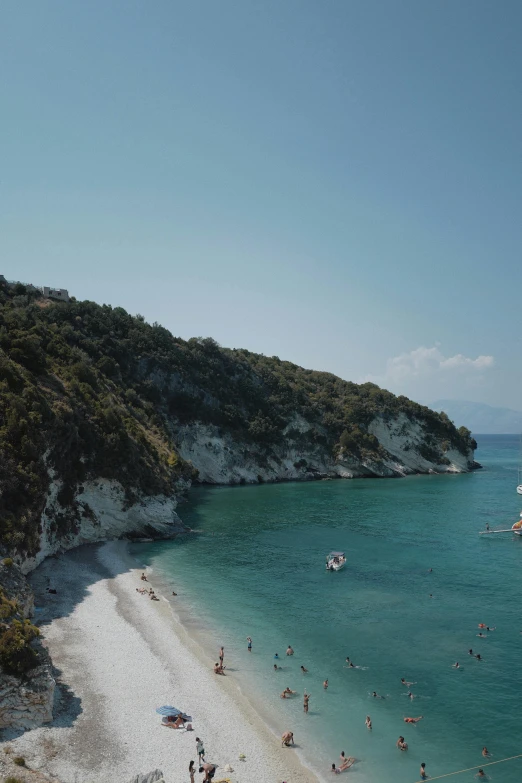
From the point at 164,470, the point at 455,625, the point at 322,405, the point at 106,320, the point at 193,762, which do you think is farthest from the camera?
the point at 322,405

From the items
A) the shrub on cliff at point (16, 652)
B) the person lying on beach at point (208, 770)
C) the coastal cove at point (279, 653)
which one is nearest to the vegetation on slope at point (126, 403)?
the coastal cove at point (279, 653)

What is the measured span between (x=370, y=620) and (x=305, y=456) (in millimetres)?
77546

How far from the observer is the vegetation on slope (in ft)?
134

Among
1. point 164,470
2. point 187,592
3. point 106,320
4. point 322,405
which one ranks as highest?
point 106,320

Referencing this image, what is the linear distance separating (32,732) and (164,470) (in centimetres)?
4524

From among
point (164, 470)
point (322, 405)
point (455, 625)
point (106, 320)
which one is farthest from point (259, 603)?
point (322, 405)

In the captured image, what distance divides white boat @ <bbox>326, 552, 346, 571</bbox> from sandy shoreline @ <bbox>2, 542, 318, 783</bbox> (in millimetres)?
16245

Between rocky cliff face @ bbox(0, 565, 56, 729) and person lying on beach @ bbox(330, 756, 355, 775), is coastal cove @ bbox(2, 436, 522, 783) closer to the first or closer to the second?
person lying on beach @ bbox(330, 756, 355, 775)

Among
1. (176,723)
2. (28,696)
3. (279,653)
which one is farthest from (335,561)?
(28,696)

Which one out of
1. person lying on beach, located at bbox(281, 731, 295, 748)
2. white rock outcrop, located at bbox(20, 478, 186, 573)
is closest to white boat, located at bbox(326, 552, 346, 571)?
white rock outcrop, located at bbox(20, 478, 186, 573)

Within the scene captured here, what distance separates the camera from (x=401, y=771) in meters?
20.5

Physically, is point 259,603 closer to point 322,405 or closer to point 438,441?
point 322,405

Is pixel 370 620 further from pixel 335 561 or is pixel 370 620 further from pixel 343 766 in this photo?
pixel 343 766

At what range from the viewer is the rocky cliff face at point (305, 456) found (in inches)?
3917
